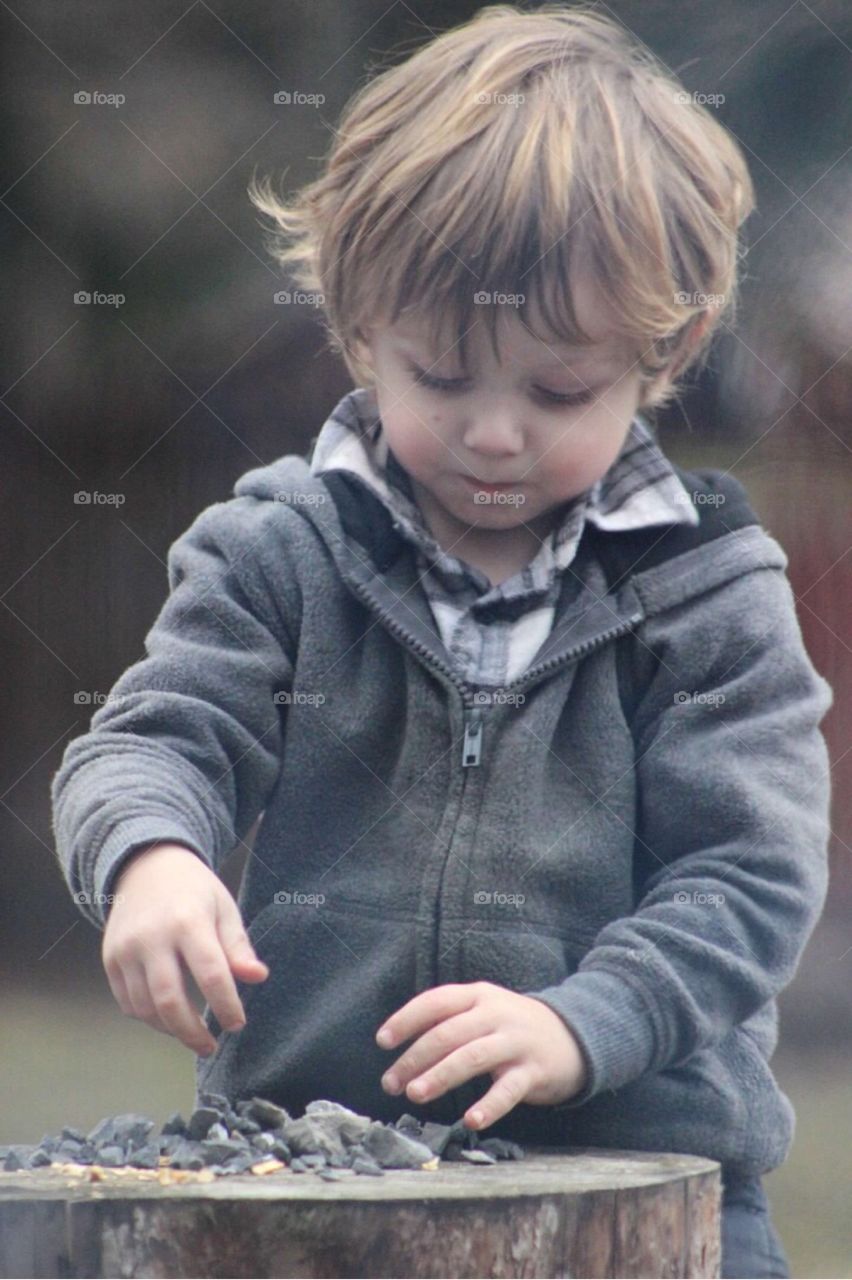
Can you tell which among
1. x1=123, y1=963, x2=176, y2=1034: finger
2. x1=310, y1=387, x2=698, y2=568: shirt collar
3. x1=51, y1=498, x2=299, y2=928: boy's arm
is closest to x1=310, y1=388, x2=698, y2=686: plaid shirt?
x1=310, y1=387, x2=698, y2=568: shirt collar

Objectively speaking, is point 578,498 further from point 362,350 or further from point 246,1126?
point 246,1126

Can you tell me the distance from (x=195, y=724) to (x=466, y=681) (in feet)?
0.78

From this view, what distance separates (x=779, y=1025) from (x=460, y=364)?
0.68 metres

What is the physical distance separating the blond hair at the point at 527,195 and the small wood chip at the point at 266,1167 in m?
0.73

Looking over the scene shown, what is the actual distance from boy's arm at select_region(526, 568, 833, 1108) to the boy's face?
0.54 ft

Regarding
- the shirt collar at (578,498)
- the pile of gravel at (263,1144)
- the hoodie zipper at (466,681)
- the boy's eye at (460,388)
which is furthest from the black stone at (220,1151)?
the boy's eye at (460,388)

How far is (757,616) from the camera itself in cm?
153

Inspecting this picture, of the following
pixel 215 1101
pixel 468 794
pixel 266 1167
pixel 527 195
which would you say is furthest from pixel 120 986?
pixel 527 195

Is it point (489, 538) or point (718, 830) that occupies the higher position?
point (489, 538)

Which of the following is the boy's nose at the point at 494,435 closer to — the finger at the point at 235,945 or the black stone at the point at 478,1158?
the finger at the point at 235,945

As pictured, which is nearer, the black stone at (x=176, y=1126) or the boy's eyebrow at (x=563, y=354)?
the black stone at (x=176, y=1126)

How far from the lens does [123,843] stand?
1339mm

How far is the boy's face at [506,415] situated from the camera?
4.92 ft

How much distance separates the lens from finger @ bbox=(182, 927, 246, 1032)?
4.19 ft
